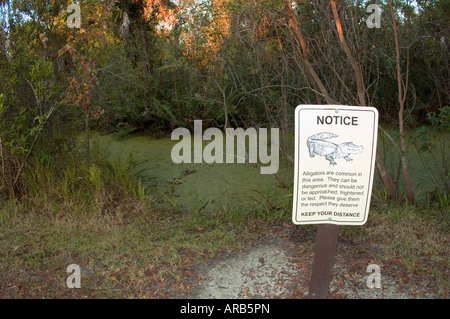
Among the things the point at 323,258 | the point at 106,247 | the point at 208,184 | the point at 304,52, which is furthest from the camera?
the point at 208,184

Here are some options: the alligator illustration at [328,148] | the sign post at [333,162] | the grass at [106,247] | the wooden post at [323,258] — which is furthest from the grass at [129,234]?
the alligator illustration at [328,148]

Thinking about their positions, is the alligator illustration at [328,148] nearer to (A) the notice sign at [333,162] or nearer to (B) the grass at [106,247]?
(A) the notice sign at [333,162]

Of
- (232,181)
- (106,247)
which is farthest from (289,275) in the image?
(232,181)

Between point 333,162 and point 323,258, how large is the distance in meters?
0.65

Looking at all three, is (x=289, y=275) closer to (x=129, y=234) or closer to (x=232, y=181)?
(x=129, y=234)

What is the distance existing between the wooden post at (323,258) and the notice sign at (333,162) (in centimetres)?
11

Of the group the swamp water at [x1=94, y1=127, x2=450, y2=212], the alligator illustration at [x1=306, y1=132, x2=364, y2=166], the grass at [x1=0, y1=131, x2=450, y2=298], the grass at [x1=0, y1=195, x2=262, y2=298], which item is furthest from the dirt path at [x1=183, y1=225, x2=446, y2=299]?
the alligator illustration at [x1=306, y1=132, x2=364, y2=166]

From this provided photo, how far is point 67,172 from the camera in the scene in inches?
213

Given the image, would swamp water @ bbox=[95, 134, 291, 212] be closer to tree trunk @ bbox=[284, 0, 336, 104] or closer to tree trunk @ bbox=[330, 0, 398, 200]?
tree trunk @ bbox=[330, 0, 398, 200]

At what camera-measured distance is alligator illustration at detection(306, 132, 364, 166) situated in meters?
2.92

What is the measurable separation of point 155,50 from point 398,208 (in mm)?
5511

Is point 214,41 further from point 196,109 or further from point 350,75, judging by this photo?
point 196,109

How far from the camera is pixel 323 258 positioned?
3191mm

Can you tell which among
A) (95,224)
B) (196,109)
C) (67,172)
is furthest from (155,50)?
(95,224)
